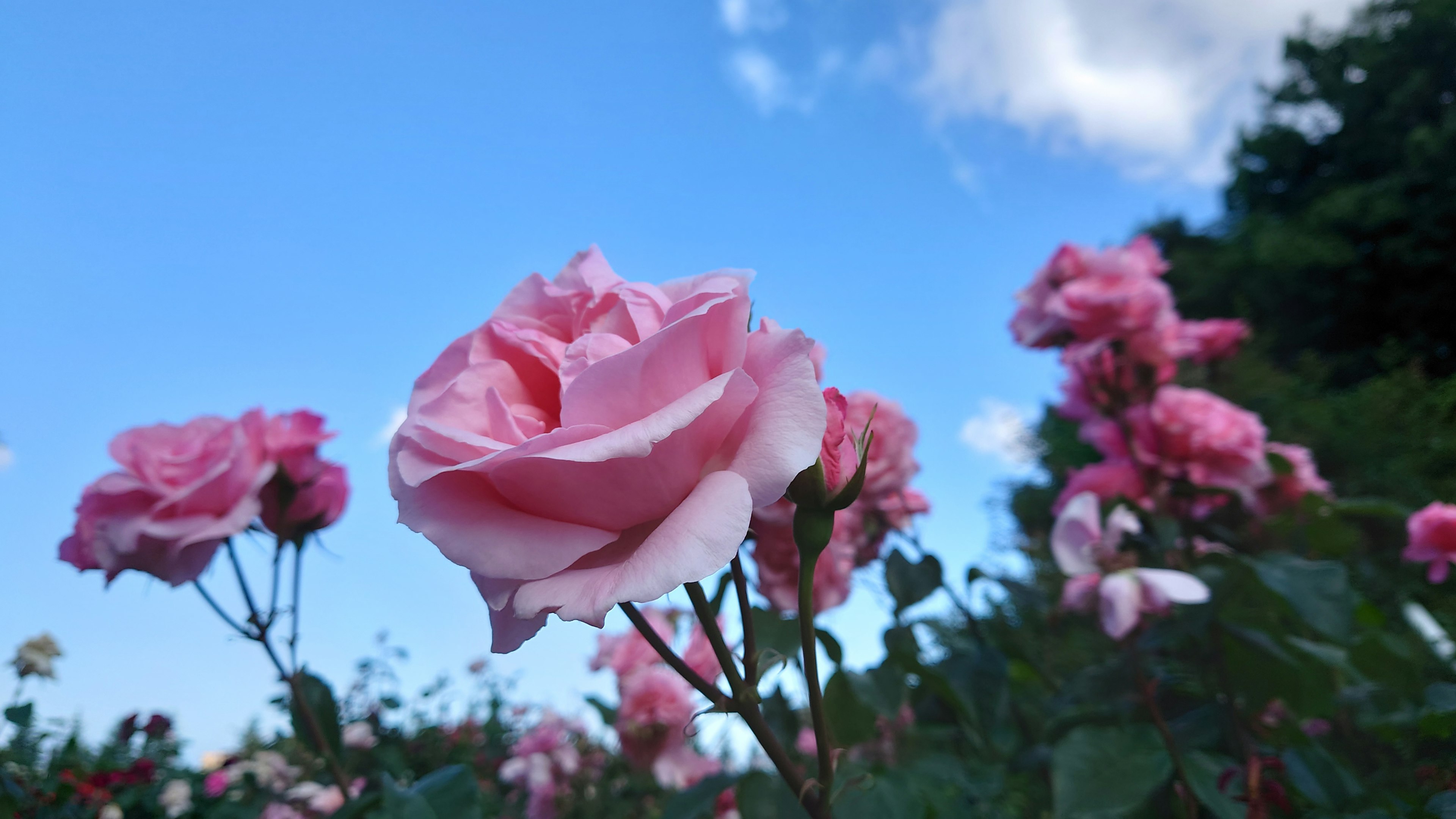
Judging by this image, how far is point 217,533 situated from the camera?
1.06 m

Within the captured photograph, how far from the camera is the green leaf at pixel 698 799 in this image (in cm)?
93

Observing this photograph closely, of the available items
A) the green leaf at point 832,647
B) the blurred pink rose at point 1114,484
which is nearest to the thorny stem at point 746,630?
the green leaf at point 832,647

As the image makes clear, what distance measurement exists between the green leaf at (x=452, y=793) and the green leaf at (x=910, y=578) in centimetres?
71

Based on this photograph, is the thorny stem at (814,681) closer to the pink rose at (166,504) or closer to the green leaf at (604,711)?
the pink rose at (166,504)

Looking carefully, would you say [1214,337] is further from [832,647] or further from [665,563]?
[665,563]

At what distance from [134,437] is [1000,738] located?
149cm

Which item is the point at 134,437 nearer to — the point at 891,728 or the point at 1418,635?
the point at 891,728

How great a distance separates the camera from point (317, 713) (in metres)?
1.16

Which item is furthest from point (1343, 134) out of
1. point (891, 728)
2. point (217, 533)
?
point (217, 533)

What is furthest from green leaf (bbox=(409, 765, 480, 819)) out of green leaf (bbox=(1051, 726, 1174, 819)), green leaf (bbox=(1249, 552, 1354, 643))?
green leaf (bbox=(1249, 552, 1354, 643))

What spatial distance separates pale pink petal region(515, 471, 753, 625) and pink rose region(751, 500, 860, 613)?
400 millimetres

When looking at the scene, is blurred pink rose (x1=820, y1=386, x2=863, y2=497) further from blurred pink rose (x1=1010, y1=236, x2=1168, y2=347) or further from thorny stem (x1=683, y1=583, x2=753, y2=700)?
blurred pink rose (x1=1010, y1=236, x2=1168, y2=347)

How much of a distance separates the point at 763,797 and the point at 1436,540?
1669mm

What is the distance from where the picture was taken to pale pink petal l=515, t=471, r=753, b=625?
0.41 meters
